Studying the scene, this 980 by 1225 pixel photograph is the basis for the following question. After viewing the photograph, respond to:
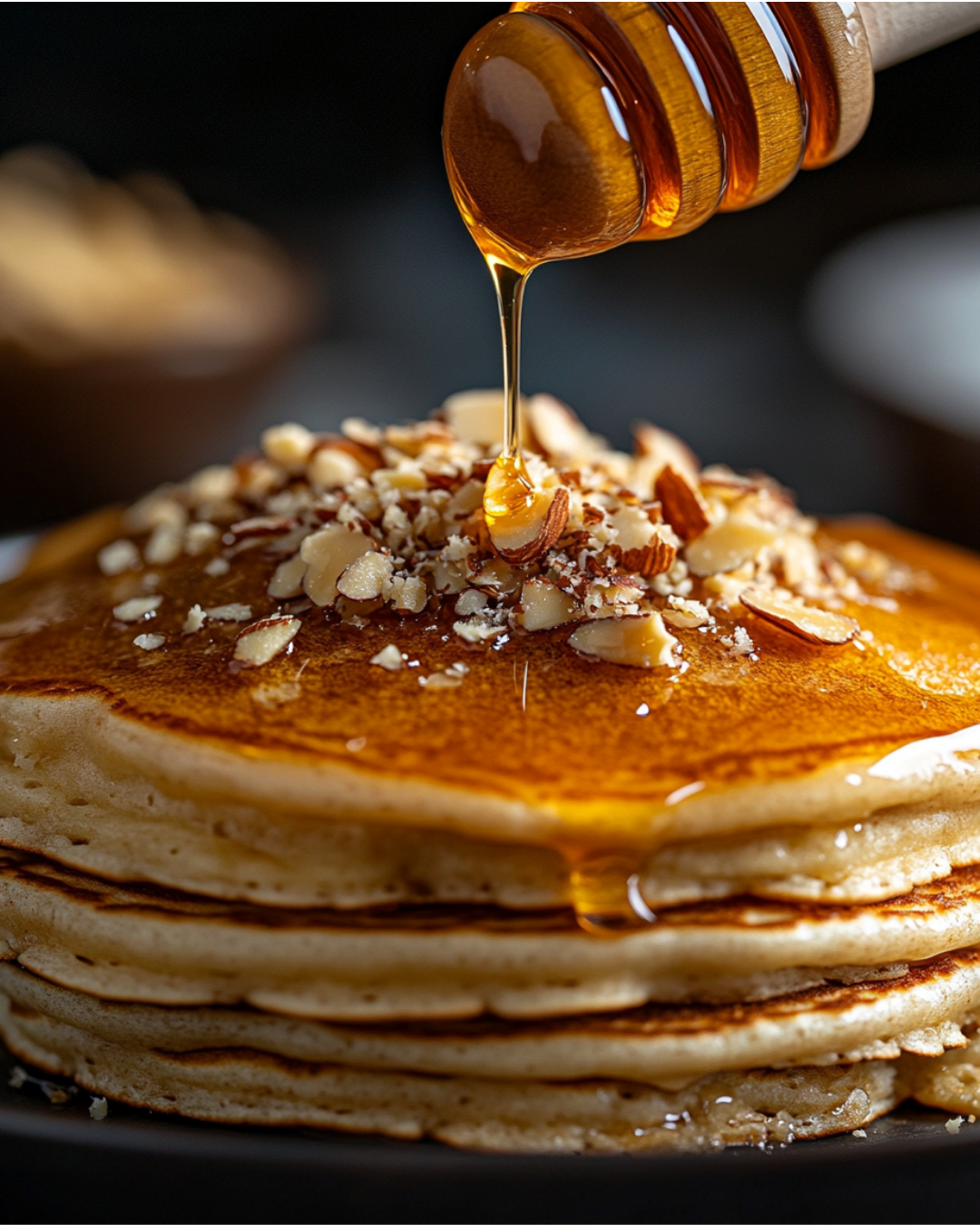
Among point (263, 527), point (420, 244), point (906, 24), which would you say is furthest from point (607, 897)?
point (420, 244)

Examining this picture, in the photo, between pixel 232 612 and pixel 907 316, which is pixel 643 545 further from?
pixel 907 316

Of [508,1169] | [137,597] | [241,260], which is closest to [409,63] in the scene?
[241,260]

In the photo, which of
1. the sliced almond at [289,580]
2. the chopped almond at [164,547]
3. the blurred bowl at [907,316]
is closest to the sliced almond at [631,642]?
the sliced almond at [289,580]

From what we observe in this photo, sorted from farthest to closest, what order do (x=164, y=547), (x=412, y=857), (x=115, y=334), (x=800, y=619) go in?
1. (x=115, y=334)
2. (x=164, y=547)
3. (x=800, y=619)
4. (x=412, y=857)

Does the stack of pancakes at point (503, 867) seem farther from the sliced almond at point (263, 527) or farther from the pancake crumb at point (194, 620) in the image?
the sliced almond at point (263, 527)

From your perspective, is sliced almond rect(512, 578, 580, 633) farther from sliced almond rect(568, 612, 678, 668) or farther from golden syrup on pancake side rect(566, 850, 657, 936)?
golden syrup on pancake side rect(566, 850, 657, 936)

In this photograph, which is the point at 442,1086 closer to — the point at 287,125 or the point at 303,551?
the point at 303,551
